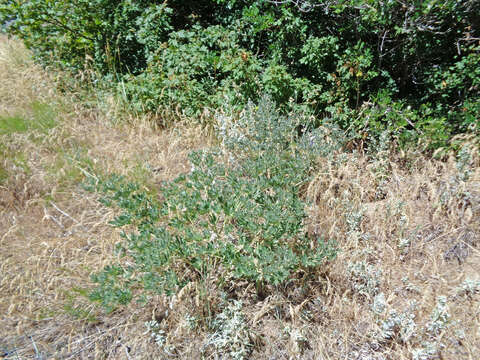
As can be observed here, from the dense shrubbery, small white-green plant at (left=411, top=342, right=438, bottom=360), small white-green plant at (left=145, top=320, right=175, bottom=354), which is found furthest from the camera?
the dense shrubbery

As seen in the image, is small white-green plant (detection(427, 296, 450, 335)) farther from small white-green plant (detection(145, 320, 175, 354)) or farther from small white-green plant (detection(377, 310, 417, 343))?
small white-green plant (detection(145, 320, 175, 354))

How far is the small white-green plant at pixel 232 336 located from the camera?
1.93 metres

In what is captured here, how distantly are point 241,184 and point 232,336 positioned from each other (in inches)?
36.4

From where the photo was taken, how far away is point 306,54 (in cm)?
344

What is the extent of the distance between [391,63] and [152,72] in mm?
2634

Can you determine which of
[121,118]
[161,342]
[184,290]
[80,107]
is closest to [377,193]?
[184,290]

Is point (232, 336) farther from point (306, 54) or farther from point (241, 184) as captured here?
point (306, 54)

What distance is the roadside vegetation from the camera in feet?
6.73

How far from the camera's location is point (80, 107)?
4.17 metres

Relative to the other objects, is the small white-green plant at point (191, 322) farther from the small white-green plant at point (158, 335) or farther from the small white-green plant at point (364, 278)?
the small white-green plant at point (364, 278)

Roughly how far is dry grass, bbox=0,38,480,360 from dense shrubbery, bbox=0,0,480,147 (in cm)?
53

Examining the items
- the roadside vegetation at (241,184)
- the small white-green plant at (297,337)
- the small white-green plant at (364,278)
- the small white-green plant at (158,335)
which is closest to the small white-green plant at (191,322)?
the roadside vegetation at (241,184)

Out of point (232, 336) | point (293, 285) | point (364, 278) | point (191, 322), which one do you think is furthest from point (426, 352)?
point (191, 322)

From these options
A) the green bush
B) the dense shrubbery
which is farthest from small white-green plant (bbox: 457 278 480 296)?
the dense shrubbery
